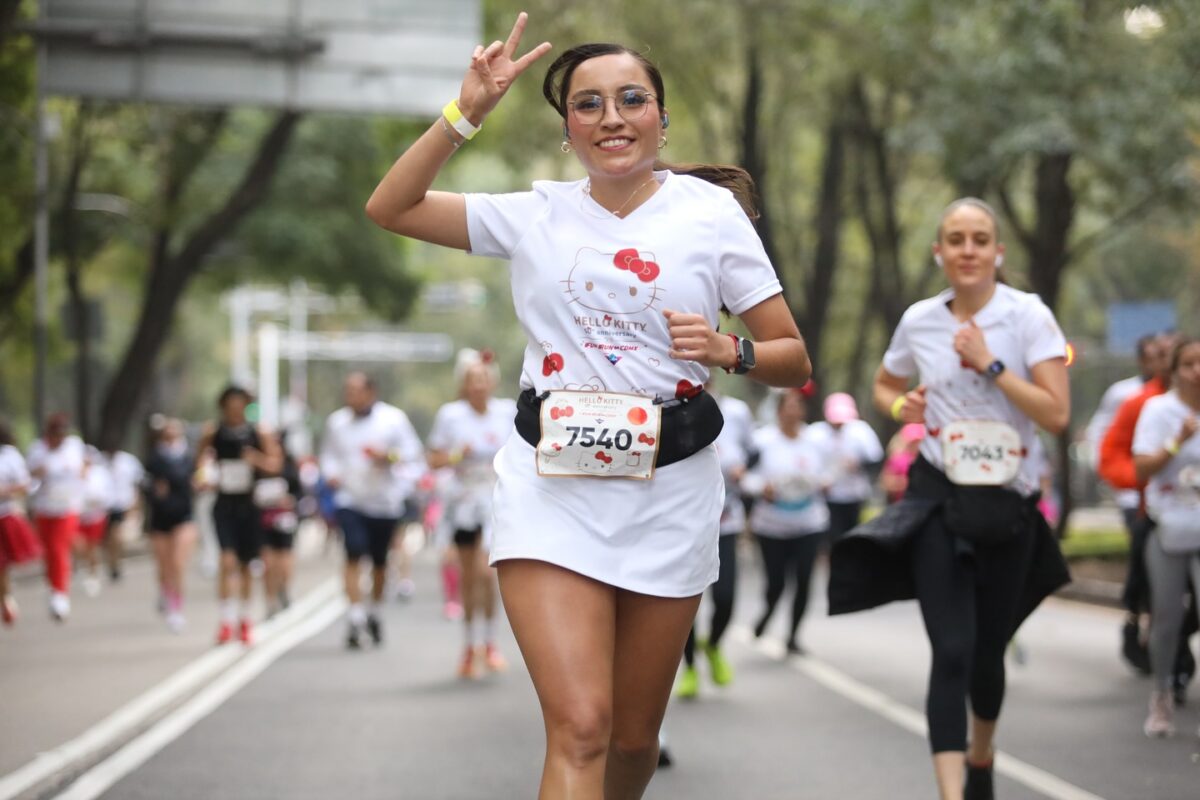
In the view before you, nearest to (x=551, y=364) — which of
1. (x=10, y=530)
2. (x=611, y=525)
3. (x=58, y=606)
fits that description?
(x=611, y=525)

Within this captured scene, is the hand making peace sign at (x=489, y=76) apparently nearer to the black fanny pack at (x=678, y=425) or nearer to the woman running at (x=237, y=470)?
the black fanny pack at (x=678, y=425)

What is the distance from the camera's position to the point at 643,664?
4.62 m

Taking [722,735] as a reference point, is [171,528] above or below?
below

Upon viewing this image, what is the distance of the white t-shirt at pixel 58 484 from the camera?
1778 cm

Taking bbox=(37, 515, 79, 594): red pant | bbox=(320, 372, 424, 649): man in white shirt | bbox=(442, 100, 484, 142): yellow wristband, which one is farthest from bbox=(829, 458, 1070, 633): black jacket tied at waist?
bbox=(37, 515, 79, 594): red pant

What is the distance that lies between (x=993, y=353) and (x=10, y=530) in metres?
10.8

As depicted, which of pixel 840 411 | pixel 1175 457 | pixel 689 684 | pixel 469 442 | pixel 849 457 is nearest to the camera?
pixel 1175 457

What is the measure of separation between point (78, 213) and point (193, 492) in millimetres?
16182

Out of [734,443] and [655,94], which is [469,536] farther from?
[655,94]

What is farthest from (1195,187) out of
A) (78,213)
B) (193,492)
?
(78,213)

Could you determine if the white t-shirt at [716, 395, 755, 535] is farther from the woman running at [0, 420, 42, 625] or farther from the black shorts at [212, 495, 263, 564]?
the woman running at [0, 420, 42, 625]

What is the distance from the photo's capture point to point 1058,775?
26.3 feet

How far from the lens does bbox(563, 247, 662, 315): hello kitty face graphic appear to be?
4.53 m

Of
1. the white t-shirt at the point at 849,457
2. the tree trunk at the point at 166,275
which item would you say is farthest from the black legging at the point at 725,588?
the tree trunk at the point at 166,275
